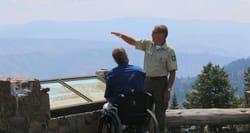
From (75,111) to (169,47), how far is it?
167 centimetres

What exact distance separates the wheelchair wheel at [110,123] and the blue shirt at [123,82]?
0.20 meters

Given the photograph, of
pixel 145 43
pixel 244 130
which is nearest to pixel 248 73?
pixel 244 130

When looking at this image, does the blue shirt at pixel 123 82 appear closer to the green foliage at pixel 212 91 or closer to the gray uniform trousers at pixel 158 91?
the gray uniform trousers at pixel 158 91

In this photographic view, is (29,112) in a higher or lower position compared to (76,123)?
higher

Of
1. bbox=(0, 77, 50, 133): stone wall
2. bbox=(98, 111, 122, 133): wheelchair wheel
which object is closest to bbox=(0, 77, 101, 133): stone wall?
bbox=(0, 77, 50, 133): stone wall

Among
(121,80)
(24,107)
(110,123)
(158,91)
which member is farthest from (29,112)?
(158,91)

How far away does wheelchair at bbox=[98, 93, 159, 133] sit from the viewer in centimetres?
602

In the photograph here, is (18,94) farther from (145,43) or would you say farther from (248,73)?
(248,73)

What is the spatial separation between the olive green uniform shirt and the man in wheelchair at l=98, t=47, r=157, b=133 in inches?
26.8

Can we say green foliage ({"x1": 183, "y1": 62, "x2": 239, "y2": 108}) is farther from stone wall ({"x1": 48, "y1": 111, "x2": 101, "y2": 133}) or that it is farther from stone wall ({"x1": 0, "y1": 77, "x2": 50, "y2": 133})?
stone wall ({"x1": 0, "y1": 77, "x2": 50, "y2": 133})

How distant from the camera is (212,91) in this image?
41.7 metres

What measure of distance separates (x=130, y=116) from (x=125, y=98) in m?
0.23

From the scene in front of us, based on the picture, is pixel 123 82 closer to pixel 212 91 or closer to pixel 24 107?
pixel 24 107

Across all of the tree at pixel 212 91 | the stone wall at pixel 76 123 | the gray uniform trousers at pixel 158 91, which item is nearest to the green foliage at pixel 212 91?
the tree at pixel 212 91
